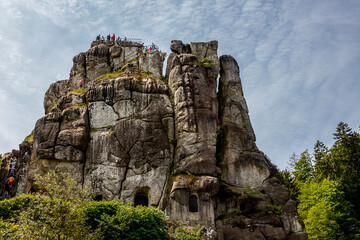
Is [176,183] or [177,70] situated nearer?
[176,183]

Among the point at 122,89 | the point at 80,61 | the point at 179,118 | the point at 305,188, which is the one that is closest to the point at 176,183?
the point at 179,118

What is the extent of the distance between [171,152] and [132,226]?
1460 cm

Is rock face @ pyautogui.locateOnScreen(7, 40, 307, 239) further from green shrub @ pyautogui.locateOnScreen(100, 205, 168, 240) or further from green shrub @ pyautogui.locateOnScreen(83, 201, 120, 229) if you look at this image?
green shrub @ pyautogui.locateOnScreen(83, 201, 120, 229)

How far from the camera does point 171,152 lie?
1650 inches

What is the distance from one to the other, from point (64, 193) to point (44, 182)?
4.84ft

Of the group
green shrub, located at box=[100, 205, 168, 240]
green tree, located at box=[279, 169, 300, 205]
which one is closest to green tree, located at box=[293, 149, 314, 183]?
green tree, located at box=[279, 169, 300, 205]

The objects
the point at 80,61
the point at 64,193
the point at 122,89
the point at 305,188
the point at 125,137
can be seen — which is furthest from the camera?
the point at 80,61

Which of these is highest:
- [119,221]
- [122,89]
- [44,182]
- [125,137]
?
[122,89]

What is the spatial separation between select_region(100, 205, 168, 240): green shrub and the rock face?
793cm

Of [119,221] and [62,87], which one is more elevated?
[62,87]

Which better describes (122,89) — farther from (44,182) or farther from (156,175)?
(44,182)

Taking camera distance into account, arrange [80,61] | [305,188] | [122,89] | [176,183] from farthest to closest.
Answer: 1. [80,61]
2. [305,188]
3. [122,89]
4. [176,183]

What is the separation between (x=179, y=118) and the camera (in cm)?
4278

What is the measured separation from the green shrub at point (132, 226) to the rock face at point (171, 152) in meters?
7.93
